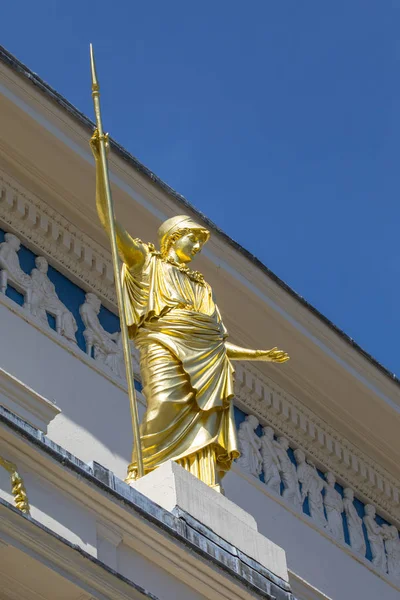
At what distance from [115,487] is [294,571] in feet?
11.6

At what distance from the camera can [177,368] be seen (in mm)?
8961

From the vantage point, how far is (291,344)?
12359 millimetres

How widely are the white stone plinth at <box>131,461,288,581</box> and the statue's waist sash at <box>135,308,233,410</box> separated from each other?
507mm

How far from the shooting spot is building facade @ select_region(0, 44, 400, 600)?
25.5ft

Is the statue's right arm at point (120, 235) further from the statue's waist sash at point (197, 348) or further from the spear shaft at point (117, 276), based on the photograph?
the statue's waist sash at point (197, 348)

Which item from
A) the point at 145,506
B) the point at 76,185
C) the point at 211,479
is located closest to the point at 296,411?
the point at 76,185

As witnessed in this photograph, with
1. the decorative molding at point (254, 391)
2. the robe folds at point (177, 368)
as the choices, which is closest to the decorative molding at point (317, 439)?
the decorative molding at point (254, 391)

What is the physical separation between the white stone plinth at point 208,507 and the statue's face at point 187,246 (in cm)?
151

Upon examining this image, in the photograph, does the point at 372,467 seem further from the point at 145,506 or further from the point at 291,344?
the point at 145,506

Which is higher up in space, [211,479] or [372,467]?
[372,467]

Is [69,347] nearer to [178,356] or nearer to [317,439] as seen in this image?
[178,356]

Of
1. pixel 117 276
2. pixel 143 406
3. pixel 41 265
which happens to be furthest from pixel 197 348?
pixel 41 265

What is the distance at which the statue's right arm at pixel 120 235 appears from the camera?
29.9ft

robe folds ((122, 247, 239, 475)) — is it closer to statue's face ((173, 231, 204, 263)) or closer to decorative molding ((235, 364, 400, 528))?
statue's face ((173, 231, 204, 263))
